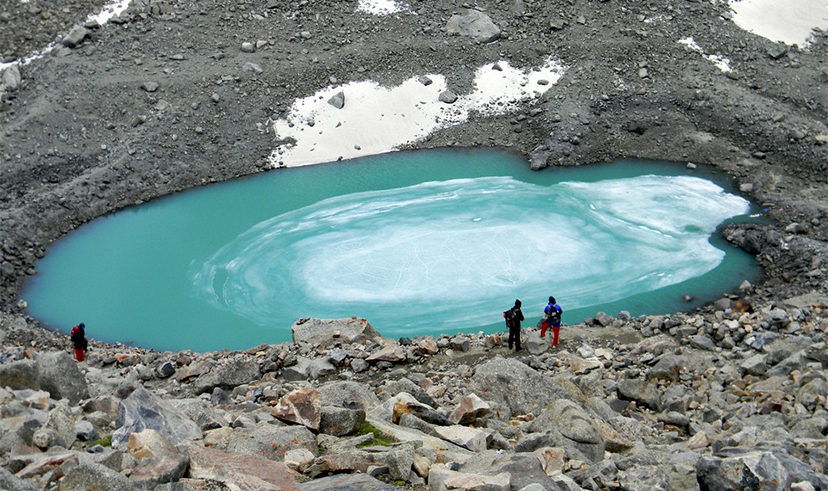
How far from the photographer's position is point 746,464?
9898 mm

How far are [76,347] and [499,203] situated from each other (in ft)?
61.7

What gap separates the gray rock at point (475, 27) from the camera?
44925mm

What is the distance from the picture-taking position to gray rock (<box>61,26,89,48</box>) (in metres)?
41.5

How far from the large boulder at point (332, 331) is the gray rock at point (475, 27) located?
27848 mm

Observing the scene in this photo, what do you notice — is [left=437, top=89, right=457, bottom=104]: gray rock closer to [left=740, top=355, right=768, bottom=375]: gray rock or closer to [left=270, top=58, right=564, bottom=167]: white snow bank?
[left=270, top=58, right=564, bottom=167]: white snow bank

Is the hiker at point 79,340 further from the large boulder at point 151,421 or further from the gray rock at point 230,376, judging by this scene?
the large boulder at point 151,421

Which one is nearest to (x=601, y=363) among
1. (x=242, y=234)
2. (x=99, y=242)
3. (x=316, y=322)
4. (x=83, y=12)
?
(x=316, y=322)

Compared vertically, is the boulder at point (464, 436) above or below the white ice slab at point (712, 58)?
below

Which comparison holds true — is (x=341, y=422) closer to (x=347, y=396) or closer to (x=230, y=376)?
(x=347, y=396)

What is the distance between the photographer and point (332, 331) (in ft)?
71.7

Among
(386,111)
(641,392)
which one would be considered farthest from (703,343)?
(386,111)

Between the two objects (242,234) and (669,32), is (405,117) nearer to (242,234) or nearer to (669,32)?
(242,234)

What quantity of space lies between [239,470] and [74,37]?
39485 mm

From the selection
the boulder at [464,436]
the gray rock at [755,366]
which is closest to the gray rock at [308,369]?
the boulder at [464,436]
